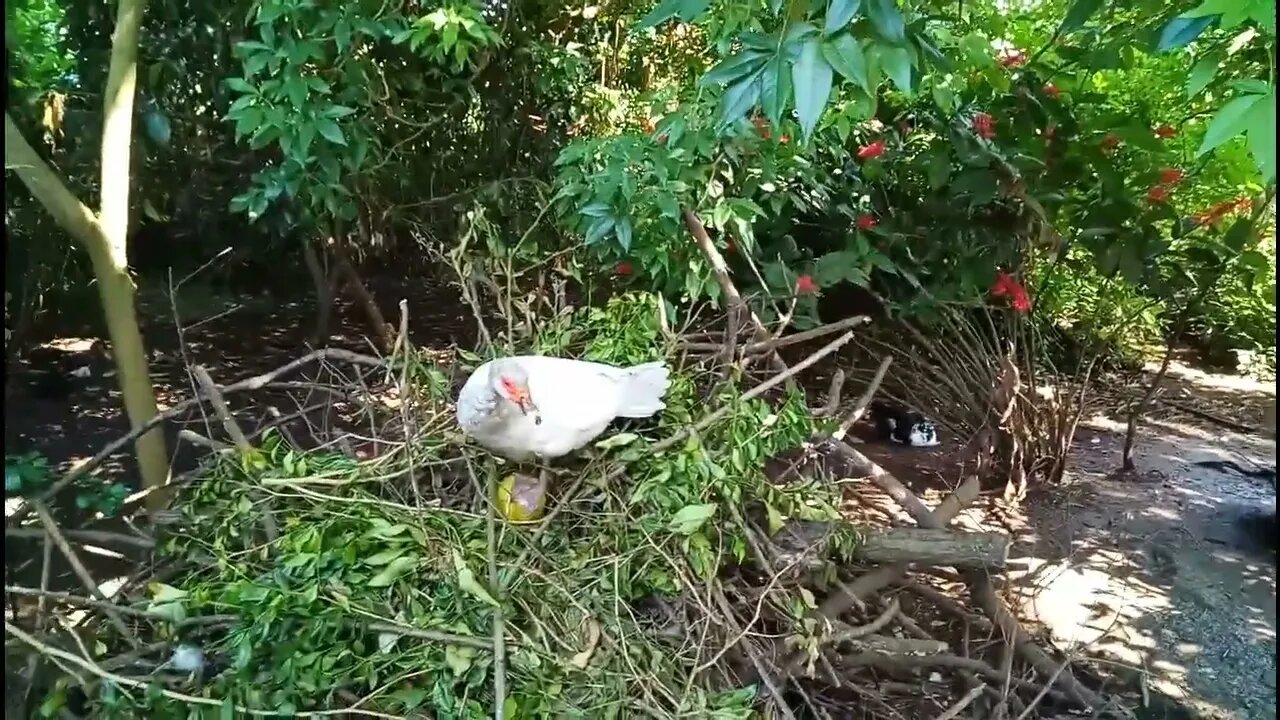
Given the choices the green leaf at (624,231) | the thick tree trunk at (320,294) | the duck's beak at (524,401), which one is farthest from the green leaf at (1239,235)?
the thick tree trunk at (320,294)

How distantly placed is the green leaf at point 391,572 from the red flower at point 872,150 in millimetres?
1398

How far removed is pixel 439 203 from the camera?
7.60 ft

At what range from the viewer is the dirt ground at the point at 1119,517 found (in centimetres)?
148

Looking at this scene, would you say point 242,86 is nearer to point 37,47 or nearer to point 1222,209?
point 37,47

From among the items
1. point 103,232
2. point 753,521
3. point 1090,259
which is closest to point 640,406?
point 753,521

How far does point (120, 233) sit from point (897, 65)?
4.05ft

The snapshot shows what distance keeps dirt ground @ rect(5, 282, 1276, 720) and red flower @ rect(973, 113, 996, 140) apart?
2.31ft

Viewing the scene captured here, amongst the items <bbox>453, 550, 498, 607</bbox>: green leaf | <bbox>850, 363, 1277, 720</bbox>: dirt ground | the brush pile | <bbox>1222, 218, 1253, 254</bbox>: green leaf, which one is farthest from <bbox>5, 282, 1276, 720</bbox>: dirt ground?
<bbox>453, 550, 498, 607</bbox>: green leaf

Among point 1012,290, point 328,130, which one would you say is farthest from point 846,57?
point 1012,290

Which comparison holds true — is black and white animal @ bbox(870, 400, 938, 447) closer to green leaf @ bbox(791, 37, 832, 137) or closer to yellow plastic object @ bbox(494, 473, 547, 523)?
yellow plastic object @ bbox(494, 473, 547, 523)

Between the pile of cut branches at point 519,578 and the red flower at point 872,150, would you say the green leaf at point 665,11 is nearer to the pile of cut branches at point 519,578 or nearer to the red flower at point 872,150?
the pile of cut branches at point 519,578

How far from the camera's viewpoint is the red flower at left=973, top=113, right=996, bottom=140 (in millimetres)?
2031

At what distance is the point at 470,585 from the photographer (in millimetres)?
1058

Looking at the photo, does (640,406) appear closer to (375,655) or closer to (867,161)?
(375,655)
